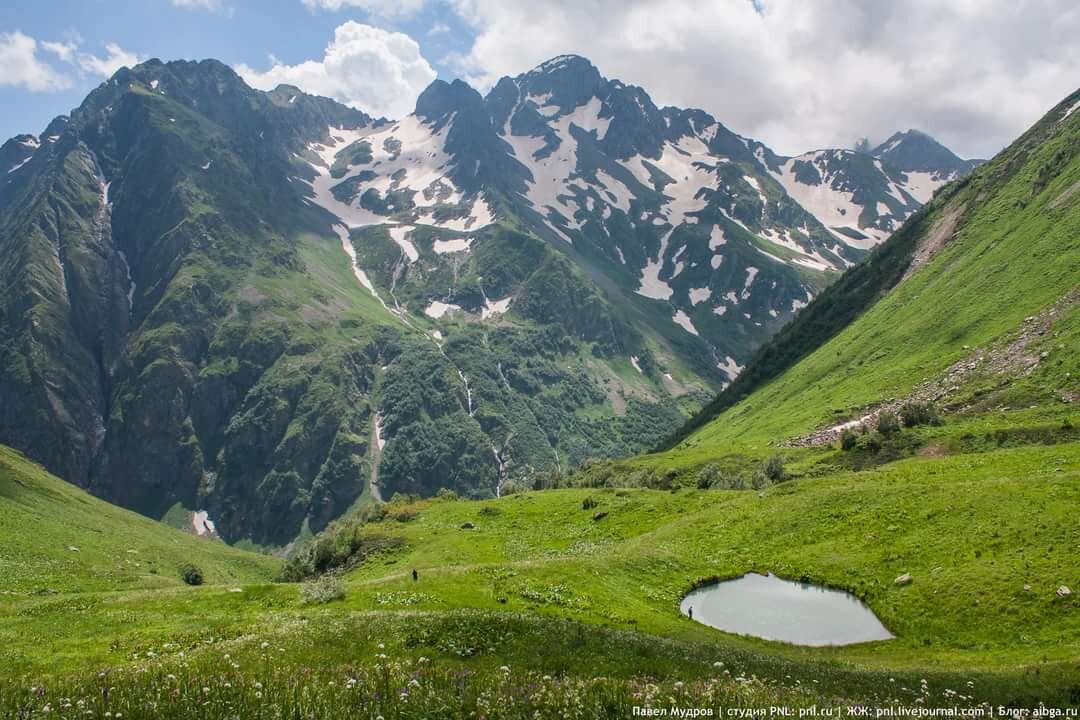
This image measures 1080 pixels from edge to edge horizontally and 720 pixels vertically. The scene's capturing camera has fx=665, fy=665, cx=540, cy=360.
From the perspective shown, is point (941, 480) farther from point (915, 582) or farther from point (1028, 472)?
point (915, 582)

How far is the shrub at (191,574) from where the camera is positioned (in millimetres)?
82562

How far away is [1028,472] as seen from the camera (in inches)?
1902

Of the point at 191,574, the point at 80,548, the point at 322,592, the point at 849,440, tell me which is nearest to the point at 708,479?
the point at 849,440

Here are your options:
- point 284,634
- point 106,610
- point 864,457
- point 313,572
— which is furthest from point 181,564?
point 864,457

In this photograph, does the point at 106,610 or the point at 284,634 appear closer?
the point at 284,634

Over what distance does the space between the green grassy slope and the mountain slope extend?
94.2m

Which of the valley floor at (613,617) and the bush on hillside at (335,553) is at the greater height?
the valley floor at (613,617)

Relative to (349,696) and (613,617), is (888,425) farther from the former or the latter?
(349,696)

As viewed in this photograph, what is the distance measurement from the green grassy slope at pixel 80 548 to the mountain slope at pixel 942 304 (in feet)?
309

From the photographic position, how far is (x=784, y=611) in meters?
37.3

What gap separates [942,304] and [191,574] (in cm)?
13153

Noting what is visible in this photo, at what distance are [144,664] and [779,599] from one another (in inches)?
1297

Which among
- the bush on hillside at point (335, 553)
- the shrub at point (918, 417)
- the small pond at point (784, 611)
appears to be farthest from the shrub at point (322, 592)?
the shrub at point (918, 417)

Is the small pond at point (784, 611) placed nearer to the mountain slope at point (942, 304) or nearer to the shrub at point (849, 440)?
the shrub at point (849, 440)
